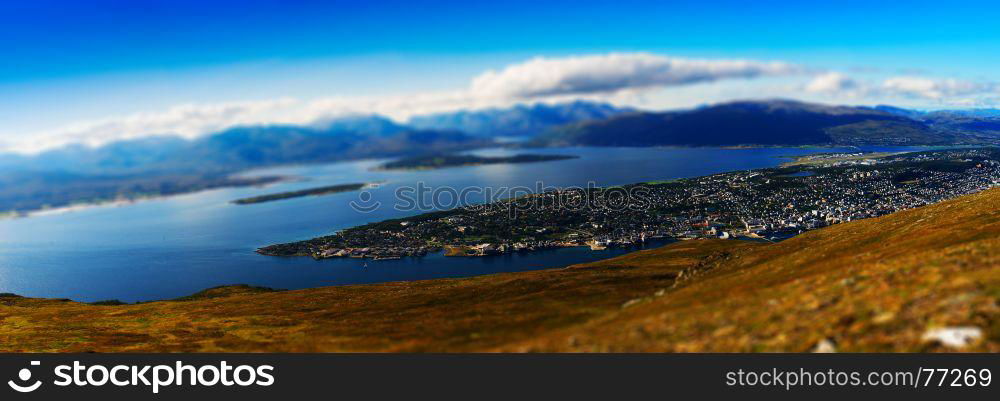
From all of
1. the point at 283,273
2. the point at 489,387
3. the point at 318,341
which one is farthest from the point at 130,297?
the point at 489,387

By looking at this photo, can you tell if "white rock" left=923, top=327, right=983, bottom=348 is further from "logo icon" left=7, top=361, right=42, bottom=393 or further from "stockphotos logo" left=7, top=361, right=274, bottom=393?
"logo icon" left=7, top=361, right=42, bottom=393

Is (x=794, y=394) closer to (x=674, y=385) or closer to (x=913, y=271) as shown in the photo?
(x=674, y=385)

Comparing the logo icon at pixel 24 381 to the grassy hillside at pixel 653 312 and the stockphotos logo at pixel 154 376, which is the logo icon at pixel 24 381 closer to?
the stockphotos logo at pixel 154 376

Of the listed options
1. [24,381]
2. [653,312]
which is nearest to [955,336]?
[653,312]

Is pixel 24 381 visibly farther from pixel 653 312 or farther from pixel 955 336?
pixel 955 336

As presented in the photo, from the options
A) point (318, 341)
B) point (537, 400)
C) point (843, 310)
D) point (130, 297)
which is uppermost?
point (843, 310)

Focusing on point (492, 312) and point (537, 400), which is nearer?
point (537, 400)
